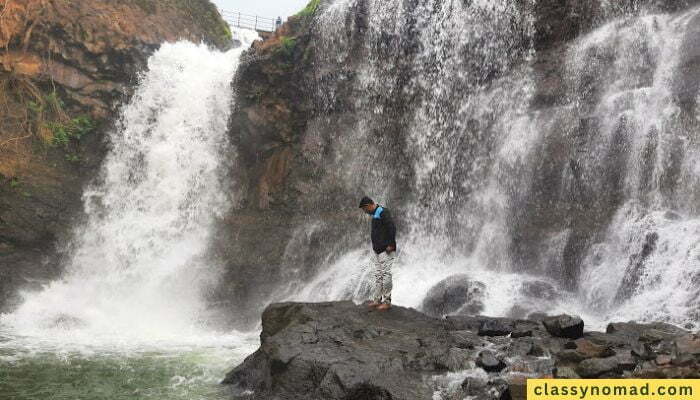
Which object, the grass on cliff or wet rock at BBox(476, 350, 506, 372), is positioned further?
the grass on cliff

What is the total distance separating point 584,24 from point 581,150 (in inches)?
176

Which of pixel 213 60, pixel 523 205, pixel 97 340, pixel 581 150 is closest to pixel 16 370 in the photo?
pixel 97 340

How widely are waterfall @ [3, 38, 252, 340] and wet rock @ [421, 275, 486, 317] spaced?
20.4 ft

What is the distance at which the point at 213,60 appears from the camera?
23.9 metres

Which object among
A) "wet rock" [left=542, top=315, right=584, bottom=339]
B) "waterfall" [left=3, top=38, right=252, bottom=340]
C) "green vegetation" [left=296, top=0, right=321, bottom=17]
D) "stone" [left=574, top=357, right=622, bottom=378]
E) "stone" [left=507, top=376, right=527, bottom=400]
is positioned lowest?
"stone" [left=507, top=376, right=527, bottom=400]

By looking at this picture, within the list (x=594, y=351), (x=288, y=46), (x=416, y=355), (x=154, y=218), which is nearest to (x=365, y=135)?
(x=288, y=46)

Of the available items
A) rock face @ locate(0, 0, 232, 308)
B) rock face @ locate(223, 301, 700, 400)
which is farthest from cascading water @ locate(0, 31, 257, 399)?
rock face @ locate(223, 301, 700, 400)

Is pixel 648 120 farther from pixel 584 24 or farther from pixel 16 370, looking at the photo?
pixel 16 370

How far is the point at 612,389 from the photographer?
604cm

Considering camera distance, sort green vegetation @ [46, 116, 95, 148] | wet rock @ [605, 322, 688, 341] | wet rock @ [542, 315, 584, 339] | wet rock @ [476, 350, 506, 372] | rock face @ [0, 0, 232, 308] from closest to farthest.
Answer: wet rock @ [476, 350, 506, 372]
wet rock @ [605, 322, 688, 341]
wet rock @ [542, 315, 584, 339]
rock face @ [0, 0, 232, 308]
green vegetation @ [46, 116, 95, 148]

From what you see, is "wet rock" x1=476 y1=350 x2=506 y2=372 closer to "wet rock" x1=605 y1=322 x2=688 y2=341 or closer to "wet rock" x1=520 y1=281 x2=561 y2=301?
"wet rock" x1=605 y1=322 x2=688 y2=341

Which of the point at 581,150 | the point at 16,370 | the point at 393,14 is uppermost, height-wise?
the point at 393,14

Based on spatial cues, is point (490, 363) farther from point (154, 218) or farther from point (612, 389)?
point (154, 218)

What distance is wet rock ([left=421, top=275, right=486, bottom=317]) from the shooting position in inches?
472
